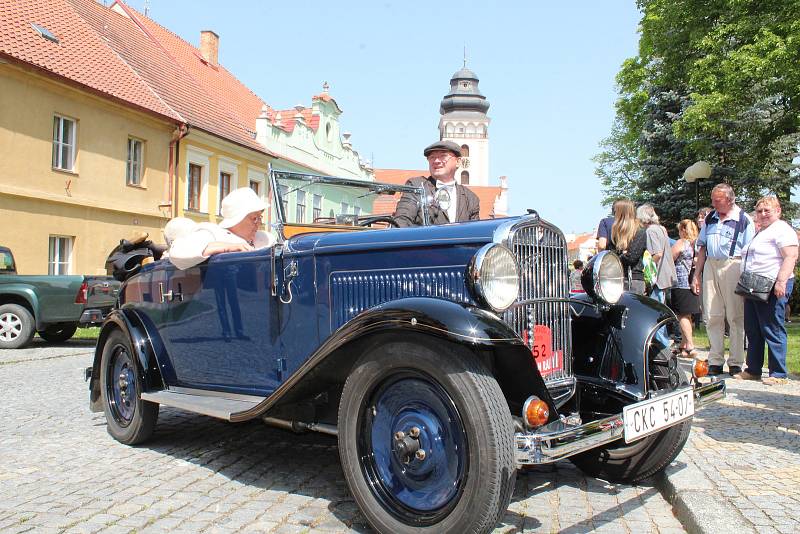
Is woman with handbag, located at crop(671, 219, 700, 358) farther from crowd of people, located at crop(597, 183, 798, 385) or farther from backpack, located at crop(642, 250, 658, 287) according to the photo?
backpack, located at crop(642, 250, 658, 287)

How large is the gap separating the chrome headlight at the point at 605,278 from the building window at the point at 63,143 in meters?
16.2

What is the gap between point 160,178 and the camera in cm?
2081

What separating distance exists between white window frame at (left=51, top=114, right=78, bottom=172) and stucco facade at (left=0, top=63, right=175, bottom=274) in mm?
75

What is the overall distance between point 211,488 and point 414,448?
145 centimetres

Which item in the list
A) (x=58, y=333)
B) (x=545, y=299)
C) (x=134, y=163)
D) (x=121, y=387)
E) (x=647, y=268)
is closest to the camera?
(x=545, y=299)

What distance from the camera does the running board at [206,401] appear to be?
3.77 meters

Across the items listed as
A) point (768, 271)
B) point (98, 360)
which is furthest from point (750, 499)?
point (98, 360)

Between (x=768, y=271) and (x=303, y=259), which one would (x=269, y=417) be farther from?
(x=768, y=271)

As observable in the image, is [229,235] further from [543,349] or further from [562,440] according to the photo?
[562,440]

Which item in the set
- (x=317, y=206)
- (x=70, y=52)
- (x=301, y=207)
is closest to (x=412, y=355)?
(x=301, y=207)

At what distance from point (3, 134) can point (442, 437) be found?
51.4 ft

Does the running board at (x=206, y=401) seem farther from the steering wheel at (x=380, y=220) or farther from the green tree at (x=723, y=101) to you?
the green tree at (x=723, y=101)

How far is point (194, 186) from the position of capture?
22547 mm

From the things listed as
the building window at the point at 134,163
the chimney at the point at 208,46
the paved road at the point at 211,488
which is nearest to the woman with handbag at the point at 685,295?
the paved road at the point at 211,488
